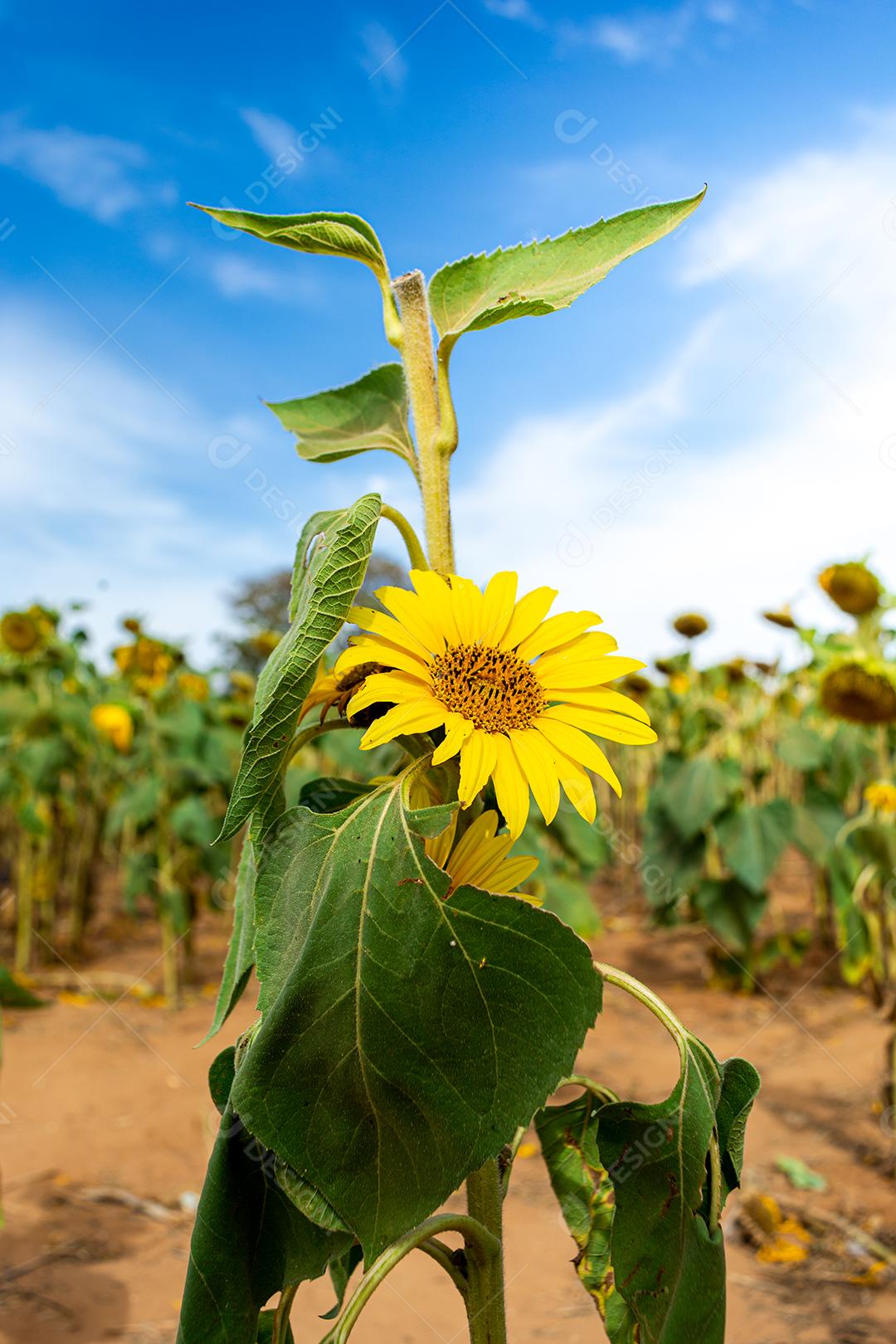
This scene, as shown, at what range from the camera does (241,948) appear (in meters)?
0.73

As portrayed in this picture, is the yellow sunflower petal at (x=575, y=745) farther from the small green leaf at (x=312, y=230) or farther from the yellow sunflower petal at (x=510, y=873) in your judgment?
the small green leaf at (x=312, y=230)

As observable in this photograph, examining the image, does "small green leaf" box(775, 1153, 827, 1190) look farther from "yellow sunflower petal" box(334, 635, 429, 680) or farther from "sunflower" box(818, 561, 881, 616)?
"yellow sunflower petal" box(334, 635, 429, 680)

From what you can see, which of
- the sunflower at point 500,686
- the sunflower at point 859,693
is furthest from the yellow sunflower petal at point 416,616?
the sunflower at point 859,693

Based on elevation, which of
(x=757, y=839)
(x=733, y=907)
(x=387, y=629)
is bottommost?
(x=733, y=907)

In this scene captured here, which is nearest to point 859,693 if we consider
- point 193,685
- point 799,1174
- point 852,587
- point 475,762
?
point 852,587

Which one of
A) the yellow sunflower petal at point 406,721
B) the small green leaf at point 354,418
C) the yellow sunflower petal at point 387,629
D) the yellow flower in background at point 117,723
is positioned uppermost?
the small green leaf at point 354,418

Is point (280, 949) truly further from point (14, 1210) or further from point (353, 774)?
point (353, 774)

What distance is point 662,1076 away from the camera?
3.56 m

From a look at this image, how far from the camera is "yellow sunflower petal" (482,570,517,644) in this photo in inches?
28.3

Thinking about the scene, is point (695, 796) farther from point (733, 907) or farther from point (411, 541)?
point (411, 541)

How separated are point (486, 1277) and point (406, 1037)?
0.80 ft

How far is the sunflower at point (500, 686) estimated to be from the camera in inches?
25.5

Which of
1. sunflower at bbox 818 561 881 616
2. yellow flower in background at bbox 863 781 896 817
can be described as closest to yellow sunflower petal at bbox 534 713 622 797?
yellow flower in background at bbox 863 781 896 817

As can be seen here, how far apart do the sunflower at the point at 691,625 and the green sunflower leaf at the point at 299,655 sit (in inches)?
155
